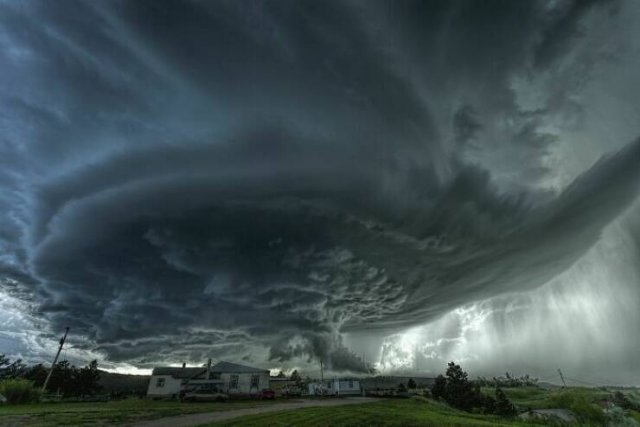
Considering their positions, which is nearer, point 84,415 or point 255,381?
point 84,415

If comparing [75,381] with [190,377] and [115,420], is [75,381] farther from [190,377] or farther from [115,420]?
[115,420]

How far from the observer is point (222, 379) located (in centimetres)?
7631

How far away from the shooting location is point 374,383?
426ft

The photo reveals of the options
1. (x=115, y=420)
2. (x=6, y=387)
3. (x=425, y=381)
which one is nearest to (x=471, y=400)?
(x=115, y=420)

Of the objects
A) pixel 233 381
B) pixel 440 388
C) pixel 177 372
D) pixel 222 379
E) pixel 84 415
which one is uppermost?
pixel 177 372

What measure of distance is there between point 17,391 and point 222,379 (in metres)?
38.0

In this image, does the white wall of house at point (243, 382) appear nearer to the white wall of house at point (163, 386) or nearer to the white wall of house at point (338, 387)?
the white wall of house at point (163, 386)

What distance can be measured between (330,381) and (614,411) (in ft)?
233

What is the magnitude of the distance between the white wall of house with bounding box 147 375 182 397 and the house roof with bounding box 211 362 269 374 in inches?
364

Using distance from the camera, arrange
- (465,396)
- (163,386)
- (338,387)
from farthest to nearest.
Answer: (338,387) < (163,386) < (465,396)

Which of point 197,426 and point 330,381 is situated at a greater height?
point 330,381

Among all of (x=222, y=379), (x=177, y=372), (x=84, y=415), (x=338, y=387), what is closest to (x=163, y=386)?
(x=177, y=372)

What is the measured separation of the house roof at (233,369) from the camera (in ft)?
255

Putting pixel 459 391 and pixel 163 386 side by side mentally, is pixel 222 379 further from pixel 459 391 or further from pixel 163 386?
pixel 459 391
